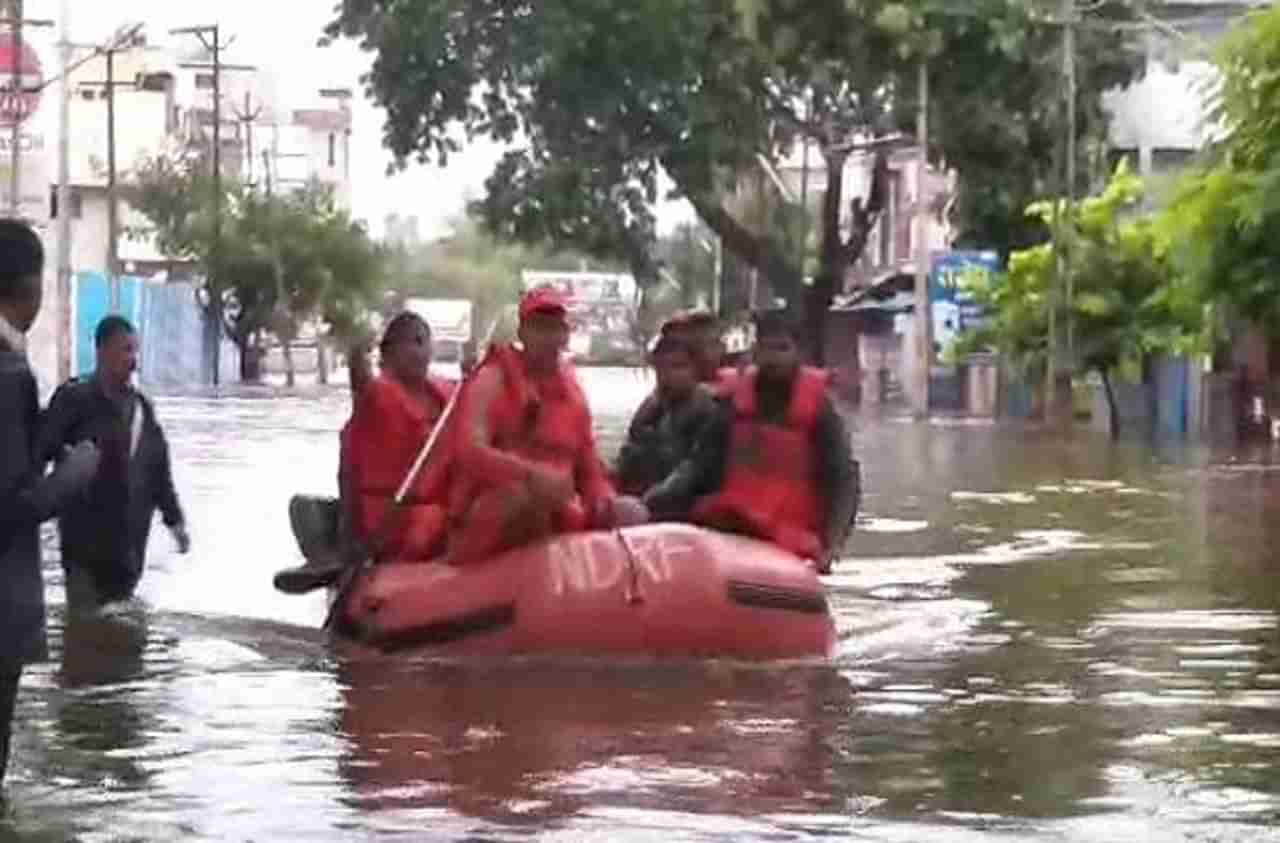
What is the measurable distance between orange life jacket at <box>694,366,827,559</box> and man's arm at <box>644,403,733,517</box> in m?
0.04

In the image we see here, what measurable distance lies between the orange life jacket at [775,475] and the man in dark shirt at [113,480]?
2454mm

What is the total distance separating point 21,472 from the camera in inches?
345

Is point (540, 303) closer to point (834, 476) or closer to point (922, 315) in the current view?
point (834, 476)

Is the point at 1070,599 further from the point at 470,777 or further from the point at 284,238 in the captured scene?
the point at 284,238

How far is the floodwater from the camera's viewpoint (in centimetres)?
962

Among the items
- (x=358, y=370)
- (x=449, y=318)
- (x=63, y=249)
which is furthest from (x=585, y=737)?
(x=449, y=318)

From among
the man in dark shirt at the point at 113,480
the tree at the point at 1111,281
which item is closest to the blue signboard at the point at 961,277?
the tree at the point at 1111,281

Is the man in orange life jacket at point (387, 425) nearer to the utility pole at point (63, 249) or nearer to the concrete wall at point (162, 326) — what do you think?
the utility pole at point (63, 249)

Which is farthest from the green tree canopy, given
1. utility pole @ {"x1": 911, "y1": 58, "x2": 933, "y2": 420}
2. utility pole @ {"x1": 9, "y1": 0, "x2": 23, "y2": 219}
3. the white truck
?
the white truck

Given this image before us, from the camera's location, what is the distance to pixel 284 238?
99.4 m

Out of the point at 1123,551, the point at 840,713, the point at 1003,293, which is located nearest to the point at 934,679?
the point at 840,713

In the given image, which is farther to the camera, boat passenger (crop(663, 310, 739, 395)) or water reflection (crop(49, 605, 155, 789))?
boat passenger (crop(663, 310, 739, 395))

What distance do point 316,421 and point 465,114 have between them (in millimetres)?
8440

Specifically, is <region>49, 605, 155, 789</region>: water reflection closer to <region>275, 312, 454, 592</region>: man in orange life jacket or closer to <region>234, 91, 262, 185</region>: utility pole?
<region>275, 312, 454, 592</region>: man in orange life jacket
